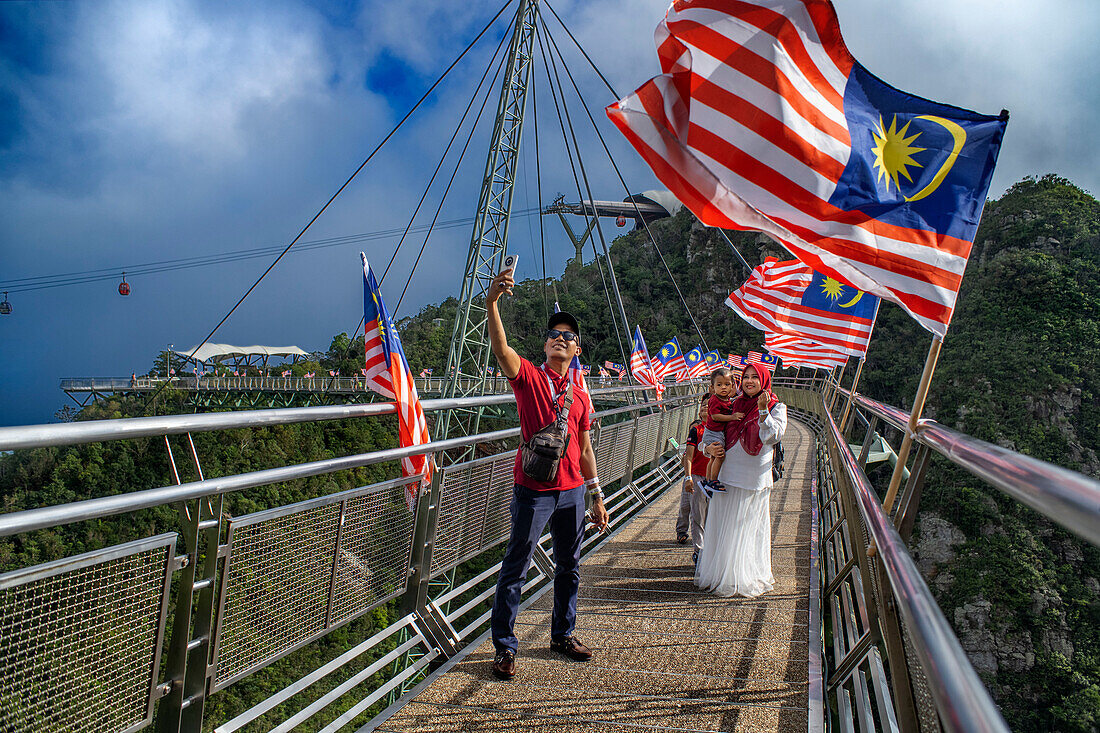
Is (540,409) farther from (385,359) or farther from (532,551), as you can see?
(385,359)

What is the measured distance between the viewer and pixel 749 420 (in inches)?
215

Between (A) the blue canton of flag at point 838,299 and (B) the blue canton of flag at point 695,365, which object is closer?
(A) the blue canton of flag at point 838,299

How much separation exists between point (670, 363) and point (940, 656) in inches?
1017

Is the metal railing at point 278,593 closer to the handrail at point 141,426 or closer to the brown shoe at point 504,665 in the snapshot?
the handrail at point 141,426

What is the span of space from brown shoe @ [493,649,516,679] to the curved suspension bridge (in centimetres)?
5

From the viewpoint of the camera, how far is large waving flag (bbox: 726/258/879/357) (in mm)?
9109

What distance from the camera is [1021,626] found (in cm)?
2183

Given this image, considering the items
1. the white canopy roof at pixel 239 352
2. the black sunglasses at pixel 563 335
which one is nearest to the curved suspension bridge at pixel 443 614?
the black sunglasses at pixel 563 335

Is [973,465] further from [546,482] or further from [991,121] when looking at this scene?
[546,482]

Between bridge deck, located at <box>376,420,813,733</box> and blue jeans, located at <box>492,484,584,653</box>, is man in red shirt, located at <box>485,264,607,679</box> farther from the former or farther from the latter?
bridge deck, located at <box>376,420,813,733</box>

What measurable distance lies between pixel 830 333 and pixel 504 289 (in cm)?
727

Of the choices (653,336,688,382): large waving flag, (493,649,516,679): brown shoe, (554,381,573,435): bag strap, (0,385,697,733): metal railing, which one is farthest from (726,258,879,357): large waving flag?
(653,336,688,382): large waving flag

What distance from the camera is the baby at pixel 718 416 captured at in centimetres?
554

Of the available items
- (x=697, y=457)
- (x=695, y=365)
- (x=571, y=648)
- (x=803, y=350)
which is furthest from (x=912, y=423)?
(x=695, y=365)
